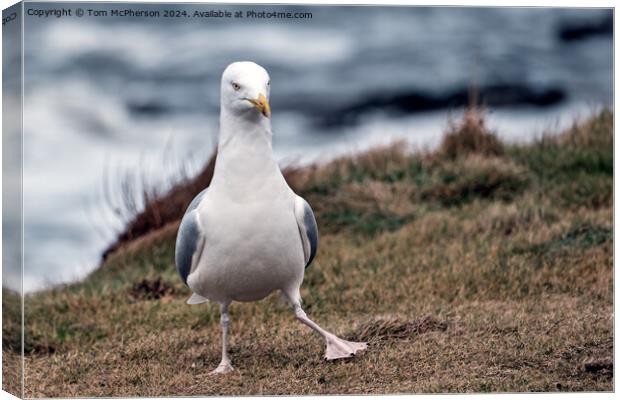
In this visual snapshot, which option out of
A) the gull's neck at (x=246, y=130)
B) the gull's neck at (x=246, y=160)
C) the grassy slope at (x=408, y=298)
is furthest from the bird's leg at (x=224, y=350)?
the gull's neck at (x=246, y=130)

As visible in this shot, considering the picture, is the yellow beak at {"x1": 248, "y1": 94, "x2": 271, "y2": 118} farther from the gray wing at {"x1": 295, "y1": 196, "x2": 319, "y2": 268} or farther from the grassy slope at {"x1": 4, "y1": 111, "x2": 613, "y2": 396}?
the grassy slope at {"x1": 4, "y1": 111, "x2": 613, "y2": 396}

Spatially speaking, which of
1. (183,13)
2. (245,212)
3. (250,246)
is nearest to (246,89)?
(245,212)

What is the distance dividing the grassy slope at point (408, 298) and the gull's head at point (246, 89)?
162cm

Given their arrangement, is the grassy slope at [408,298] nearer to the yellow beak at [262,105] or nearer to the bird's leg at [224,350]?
the bird's leg at [224,350]

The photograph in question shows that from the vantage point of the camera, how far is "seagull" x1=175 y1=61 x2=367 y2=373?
7.07 metres

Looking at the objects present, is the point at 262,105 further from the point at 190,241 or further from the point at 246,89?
the point at 190,241

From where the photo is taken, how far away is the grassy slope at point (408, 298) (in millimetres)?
7723

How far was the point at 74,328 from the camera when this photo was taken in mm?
9234

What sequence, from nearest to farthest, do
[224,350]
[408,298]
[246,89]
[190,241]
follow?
[246,89]
[190,241]
[224,350]
[408,298]

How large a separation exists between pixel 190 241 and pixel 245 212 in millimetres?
402

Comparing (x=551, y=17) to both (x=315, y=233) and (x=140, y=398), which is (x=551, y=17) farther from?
(x=140, y=398)

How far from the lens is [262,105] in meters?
6.88

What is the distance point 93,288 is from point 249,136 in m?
3.66

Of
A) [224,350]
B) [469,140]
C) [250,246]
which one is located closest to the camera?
[250,246]
